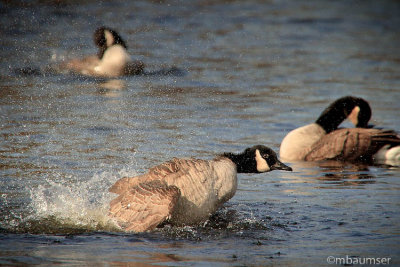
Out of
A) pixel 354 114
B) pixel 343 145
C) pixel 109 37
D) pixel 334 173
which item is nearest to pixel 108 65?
pixel 109 37

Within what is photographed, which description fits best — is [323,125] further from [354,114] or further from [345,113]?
[354,114]

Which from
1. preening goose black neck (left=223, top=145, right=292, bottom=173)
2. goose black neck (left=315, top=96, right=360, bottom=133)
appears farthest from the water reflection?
preening goose black neck (left=223, top=145, right=292, bottom=173)

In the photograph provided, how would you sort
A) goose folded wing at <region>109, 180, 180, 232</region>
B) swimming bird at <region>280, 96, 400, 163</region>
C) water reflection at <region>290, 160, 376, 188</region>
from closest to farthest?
1. goose folded wing at <region>109, 180, 180, 232</region>
2. water reflection at <region>290, 160, 376, 188</region>
3. swimming bird at <region>280, 96, 400, 163</region>

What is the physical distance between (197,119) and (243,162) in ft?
14.9

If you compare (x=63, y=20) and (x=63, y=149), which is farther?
(x=63, y=20)

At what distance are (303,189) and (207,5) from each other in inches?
586

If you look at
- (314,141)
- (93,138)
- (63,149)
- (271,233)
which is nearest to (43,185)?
(63,149)

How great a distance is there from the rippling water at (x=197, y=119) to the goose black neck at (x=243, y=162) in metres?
0.51

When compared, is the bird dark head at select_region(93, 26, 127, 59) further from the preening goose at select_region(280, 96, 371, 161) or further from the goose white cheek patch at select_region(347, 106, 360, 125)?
the goose white cheek patch at select_region(347, 106, 360, 125)

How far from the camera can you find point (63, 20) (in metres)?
19.7

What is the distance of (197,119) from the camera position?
11945 mm

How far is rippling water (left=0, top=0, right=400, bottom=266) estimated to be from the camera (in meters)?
6.45

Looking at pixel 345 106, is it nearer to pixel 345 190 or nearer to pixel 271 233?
pixel 345 190

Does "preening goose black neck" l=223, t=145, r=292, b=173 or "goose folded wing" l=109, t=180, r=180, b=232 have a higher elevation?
"preening goose black neck" l=223, t=145, r=292, b=173
